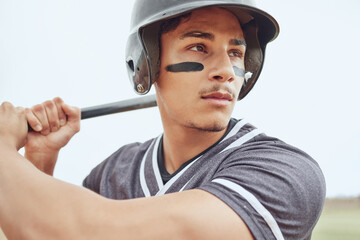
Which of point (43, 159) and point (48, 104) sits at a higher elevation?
point (48, 104)

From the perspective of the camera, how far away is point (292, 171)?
1.75m

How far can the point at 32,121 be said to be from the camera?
87.0 inches

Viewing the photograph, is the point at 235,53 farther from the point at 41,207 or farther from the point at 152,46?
the point at 41,207

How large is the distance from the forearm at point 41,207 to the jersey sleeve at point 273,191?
509 mm

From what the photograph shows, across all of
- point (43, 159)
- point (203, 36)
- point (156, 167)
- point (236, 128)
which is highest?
point (203, 36)

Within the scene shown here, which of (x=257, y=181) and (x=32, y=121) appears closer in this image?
(x=257, y=181)

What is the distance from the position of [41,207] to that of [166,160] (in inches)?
47.4

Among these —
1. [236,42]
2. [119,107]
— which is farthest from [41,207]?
[236,42]

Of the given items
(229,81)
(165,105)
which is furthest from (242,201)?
(165,105)

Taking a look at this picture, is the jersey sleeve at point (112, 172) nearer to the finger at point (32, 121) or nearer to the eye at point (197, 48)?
the finger at point (32, 121)

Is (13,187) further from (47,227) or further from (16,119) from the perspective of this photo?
(16,119)

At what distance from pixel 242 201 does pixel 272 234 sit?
0.19 m

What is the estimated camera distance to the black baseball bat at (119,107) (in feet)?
8.68

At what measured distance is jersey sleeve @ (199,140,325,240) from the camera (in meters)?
1.56
